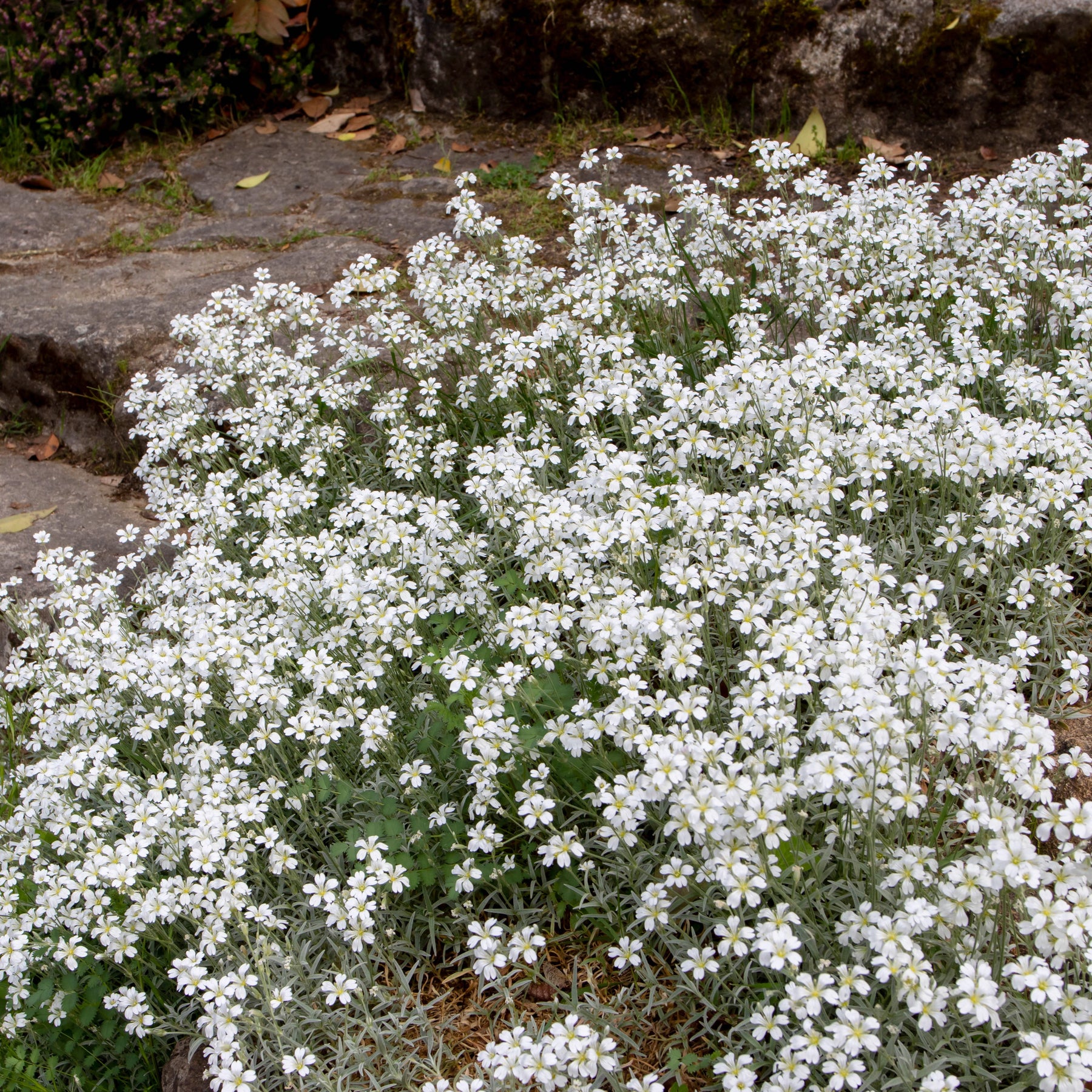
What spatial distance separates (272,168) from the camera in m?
7.36

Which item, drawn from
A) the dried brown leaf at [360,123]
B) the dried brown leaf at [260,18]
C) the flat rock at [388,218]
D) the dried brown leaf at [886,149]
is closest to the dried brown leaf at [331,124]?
the dried brown leaf at [360,123]

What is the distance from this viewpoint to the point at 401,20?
23.9ft

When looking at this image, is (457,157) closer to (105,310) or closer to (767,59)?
(767,59)

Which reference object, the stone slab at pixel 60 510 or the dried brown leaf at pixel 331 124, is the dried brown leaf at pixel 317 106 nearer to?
the dried brown leaf at pixel 331 124

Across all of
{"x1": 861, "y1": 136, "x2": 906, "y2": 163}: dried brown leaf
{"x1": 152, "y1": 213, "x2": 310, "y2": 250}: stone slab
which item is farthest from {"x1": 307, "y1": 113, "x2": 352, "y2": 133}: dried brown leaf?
{"x1": 861, "y1": 136, "x2": 906, "y2": 163}: dried brown leaf

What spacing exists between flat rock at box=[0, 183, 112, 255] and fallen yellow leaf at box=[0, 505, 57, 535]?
240 centimetres

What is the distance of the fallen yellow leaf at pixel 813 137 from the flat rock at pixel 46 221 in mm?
4450

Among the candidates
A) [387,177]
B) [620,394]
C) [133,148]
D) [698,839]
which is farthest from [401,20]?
[698,839]

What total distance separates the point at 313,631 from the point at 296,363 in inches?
64.3

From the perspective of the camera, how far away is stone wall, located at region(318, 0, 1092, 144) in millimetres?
5750

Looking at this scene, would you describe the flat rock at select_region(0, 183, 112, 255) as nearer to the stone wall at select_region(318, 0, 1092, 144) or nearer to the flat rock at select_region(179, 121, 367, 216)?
the flat rock at select_region(179, 121, 367, 216)

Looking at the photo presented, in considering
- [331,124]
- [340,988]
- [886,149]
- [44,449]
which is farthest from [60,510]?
[886,149]

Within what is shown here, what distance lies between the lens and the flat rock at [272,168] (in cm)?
704

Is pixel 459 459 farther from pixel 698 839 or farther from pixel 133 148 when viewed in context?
pixel 133 148
